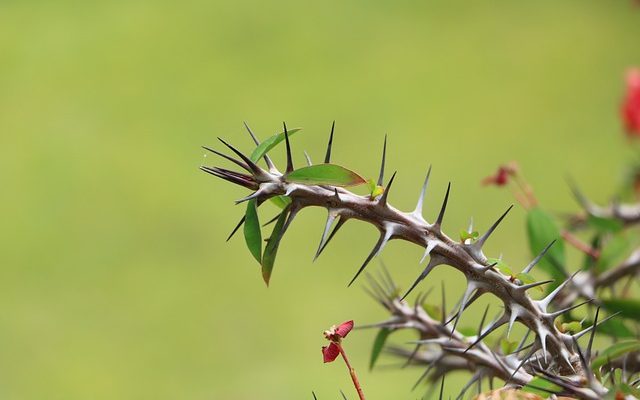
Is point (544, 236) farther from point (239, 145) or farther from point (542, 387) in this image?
point (239, 145)

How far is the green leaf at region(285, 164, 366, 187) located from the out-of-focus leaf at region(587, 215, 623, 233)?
0.92 feet

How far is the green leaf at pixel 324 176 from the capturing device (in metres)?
0.28

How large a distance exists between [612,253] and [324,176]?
0.86ft

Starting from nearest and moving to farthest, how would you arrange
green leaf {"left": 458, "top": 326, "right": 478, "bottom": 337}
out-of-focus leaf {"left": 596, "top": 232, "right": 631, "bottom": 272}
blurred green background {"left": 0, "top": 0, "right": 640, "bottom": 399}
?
green leaf {"left": 458, "top": 326, "right": 478, "bottom": 337} → out-of-focus leaf {"left": 596, "top": 232, "right": 631, "bottom": 272} → blurred green background {"left": 0, "top": 0, "right": 640, "bottom": 399}

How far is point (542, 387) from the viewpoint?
277mm

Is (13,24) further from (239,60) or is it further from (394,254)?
(394,254)

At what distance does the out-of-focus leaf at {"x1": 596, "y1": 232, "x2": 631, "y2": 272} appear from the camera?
1.61 ft

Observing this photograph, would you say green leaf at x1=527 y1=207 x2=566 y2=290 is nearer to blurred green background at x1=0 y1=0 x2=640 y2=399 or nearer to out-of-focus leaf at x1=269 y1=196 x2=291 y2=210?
out-of-focus leaf at x1=269 y1=196 x2=291 y2=210

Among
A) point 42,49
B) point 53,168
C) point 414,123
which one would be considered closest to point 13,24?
point 42,49

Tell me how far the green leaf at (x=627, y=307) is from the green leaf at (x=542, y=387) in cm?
18

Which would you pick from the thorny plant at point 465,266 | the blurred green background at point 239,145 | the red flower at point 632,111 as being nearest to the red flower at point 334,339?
the thorny plant at point 465,266

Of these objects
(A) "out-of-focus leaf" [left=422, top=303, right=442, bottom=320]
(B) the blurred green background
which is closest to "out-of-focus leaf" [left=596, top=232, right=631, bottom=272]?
(A) "out-of-focus leaf" [left=422, top=303, right=442, bottom=320]

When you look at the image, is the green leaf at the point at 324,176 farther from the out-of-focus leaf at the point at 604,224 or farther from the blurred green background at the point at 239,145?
the blurred green background at the point at 239,145

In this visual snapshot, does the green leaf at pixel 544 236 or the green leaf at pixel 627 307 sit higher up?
the green leaf at pixel 544 236
